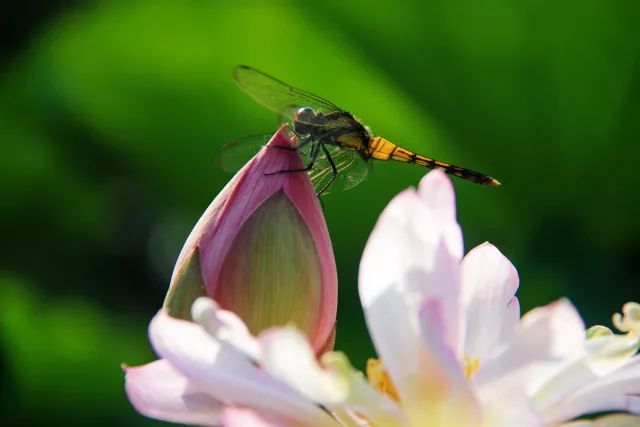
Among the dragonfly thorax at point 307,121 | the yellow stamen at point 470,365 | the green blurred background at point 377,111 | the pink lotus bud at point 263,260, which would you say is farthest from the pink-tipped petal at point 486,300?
the green blurred background at point 377,111

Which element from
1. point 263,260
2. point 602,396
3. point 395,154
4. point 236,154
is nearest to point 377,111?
point 395,154

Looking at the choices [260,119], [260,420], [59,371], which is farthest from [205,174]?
[260,420]

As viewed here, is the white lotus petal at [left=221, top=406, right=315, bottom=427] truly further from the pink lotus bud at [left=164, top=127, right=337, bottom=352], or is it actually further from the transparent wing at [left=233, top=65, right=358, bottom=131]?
A: the transparent wing at [left=233, top=65, right=358, bottom=131]

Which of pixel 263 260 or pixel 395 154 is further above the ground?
pixel 395 154

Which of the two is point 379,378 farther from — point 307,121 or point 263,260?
point 307,121

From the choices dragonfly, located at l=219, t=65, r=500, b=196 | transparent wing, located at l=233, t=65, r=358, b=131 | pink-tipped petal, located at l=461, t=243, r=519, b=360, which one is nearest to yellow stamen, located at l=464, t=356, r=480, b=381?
pink-tipped petal, located at l=461, t=243, r=519, b=360

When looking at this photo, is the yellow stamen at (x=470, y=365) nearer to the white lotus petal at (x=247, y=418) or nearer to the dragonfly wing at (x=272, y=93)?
the white lotus petal at (x=247, y=418)

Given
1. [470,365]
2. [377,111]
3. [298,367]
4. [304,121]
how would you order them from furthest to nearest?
[377,111], [304,121], [470,365], [298,367]
